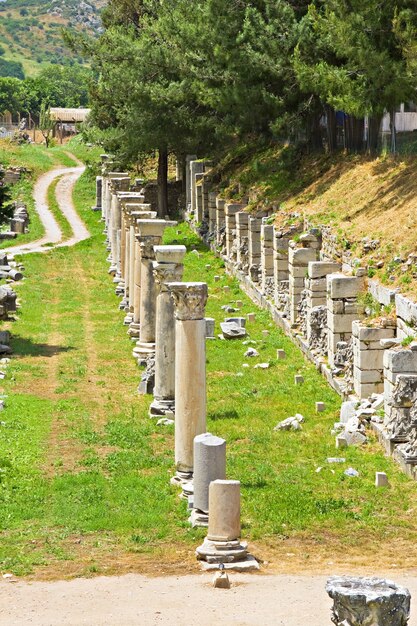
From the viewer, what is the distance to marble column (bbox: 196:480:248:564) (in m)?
16.7

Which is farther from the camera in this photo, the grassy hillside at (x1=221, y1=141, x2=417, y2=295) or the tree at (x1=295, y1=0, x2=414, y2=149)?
the tree at (x1=295, y1=0, x2=414, y2=149)

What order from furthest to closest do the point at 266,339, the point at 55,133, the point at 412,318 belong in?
the point at 55,133 → the point at 266,339 → the point at 412,318

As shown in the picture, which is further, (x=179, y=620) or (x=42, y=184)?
(x=42, y=184)

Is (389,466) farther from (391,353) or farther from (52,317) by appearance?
(52,317)

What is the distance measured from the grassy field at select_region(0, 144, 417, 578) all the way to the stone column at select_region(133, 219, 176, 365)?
19.7 inches

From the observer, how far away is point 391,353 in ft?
72.3

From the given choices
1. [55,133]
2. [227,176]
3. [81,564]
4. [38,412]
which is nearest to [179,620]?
[81,564]

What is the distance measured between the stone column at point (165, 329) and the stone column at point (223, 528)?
8163 mm

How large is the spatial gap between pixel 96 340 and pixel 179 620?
20576mm

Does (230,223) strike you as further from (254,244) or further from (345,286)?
(345,286)

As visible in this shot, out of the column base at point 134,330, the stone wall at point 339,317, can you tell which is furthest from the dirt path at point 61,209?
the column base at point 134,330

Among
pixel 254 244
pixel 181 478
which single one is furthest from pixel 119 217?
pixel 181 478

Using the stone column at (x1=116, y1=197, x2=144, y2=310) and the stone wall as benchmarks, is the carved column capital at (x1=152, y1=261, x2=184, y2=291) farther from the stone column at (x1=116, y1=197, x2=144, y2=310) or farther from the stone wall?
the stone column at (x1=116, y1=197, x2=144, y2=310)

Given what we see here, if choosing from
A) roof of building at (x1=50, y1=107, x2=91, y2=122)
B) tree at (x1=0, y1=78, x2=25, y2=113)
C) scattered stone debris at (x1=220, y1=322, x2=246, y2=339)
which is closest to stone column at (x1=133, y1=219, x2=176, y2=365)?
scattered stone debris at (x1=220, y1=322, x2=246, y2=339)
